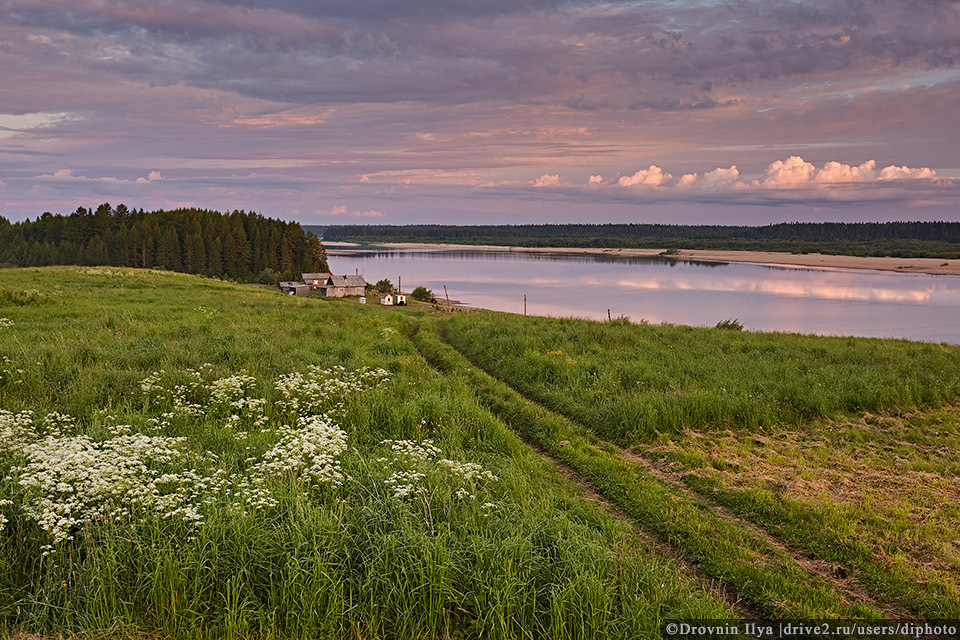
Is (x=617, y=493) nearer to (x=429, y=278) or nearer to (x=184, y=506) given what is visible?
(x=184, y=506)

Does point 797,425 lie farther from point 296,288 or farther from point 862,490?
point 296,288

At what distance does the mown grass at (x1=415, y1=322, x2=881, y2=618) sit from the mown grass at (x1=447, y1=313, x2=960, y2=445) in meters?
1.27

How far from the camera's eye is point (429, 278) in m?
113

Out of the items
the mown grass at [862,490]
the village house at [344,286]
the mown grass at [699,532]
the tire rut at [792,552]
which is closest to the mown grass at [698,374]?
the mown grass at [862,490]

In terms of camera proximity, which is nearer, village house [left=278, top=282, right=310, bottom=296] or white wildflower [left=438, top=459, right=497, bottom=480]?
white wildflower [left=438, top=459, right=497, bottom=480]

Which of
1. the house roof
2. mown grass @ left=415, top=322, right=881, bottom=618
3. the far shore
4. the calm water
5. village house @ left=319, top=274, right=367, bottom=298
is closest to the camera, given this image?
mown grass @ left=415, top=322, right=881, bottom=618

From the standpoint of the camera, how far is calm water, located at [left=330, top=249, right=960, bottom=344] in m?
50.3

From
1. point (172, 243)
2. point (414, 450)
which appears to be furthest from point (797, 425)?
point (172, 243)

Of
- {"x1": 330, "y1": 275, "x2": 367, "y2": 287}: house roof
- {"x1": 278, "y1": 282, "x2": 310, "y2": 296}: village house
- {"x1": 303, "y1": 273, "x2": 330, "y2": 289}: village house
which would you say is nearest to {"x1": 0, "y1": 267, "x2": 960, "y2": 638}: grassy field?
{"x1": 330, "y1": 275, "x2": 367, "y2": 287}: house roof

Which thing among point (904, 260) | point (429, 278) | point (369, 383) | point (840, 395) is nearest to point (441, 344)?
point (369, 383)

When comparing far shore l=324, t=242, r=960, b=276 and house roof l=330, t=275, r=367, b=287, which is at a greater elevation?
far shore l=324, t=242, r=960, b=276

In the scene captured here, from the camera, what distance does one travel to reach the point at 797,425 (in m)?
12.0

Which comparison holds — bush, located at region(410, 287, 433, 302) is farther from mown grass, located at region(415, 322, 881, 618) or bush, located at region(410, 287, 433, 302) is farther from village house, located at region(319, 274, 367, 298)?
mown grass, located at region(415, 322, 881, 618)

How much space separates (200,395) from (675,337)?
16188 millimetres
